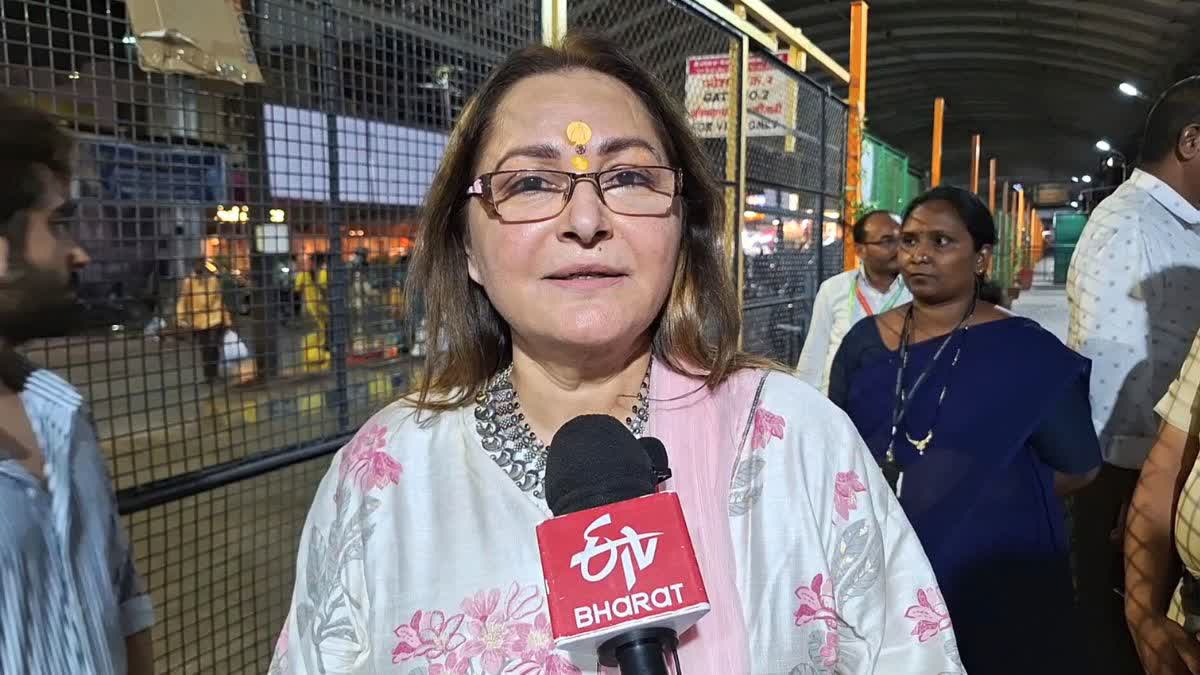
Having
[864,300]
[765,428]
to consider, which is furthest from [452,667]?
[864,300]

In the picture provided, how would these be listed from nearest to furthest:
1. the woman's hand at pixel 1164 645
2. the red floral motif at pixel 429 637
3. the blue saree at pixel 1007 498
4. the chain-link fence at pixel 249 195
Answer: the red floral motif at pixel 429 637 → the woman's hand at pixel 1164 645 → the chain-link fence at pixel 249 195 → the blue saree at pixel 1007 498

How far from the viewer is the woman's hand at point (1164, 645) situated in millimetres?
1558

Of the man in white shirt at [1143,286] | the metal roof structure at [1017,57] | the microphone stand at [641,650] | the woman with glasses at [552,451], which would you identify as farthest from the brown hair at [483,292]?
the metal roof structure at [1017,57]

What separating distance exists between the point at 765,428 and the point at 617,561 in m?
0.41

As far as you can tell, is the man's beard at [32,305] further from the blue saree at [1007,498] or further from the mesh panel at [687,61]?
the mesh panel at [687,61]

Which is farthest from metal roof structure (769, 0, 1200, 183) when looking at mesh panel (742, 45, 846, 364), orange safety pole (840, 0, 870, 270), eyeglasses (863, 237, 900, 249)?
eyeglasses (863, 237, 900, 249)

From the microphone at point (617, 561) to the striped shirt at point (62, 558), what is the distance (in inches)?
29.0

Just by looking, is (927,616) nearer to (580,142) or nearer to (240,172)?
(580,142)

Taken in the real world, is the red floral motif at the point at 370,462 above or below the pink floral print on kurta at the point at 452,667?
above

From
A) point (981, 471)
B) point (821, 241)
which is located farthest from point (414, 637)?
point (821, 241)

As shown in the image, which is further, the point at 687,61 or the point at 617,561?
the point at 687,61

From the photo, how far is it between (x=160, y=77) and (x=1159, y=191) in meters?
3.12

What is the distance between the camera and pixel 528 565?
112 cm

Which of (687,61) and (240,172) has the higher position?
(687,61)
